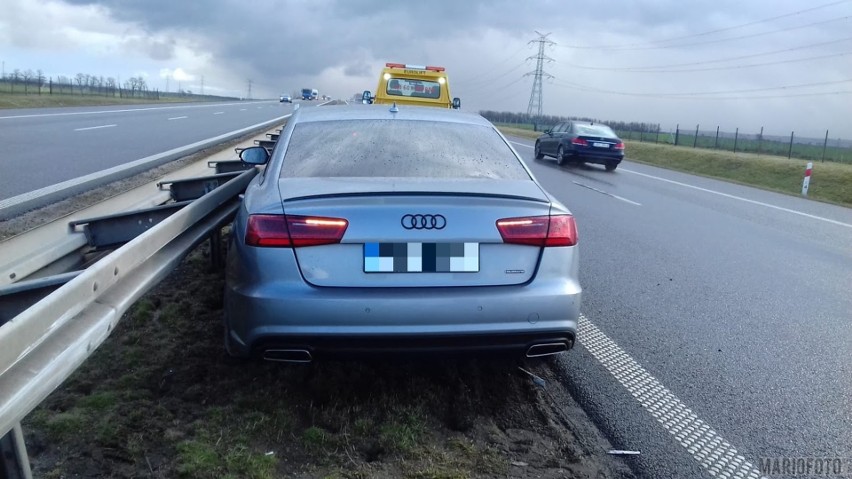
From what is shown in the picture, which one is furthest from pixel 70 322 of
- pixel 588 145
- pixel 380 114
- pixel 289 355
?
pixel 588 145

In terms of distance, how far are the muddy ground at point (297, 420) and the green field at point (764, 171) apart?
18277 mm

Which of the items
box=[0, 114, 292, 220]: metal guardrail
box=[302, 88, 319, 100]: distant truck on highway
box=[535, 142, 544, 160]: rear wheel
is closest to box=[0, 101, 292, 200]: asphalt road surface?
box=[0, 114, 292, 220]: metal guardrail

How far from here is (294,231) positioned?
3504 mm

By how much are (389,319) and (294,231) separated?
2.08 feet

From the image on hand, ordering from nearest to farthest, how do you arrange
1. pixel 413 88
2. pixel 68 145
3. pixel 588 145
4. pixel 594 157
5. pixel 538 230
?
pixel 538 230 → pixel 68 145 → pixel 413 88 → pixel 588 145 → pixel 594 157

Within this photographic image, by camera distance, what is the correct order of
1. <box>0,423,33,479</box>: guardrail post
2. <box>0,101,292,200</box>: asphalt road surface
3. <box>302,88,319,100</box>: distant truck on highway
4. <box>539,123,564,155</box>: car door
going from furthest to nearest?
<box>302,88,319,100</box>: distant truck on highway, <box>539,123,564,155</box>: car door, <box>0,101,292,200</box>: asphalt road surface, <box>0,423,33,479</box>: guardrail post

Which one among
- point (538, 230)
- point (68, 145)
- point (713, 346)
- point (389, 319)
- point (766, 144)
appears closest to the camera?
point (389, 319)

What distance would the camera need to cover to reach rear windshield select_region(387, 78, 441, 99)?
19500mm

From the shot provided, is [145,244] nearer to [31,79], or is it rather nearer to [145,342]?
[145,342]

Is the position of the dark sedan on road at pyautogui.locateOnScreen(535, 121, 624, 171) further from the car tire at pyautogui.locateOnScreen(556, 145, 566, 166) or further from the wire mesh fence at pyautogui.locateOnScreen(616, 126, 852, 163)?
the wire mesh fence at pyautogui.locateOnScreen(616, 126, 852, 163)

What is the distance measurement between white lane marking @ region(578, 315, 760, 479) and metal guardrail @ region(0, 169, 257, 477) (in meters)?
2.80

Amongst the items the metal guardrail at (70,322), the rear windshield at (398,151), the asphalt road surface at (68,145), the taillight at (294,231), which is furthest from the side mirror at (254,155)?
the asphalt road surface at (68,145)

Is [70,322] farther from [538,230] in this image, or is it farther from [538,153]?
[538,153]

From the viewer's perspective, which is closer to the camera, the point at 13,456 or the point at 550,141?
the point at 13,456
